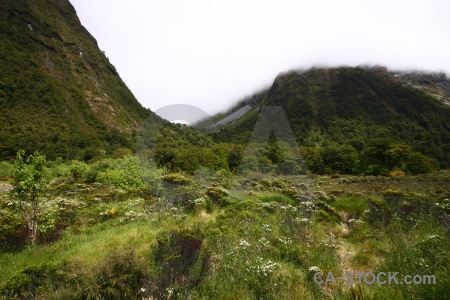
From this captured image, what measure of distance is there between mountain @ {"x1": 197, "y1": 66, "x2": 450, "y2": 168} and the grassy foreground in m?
53.4

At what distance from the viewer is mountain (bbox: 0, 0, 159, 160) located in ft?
165

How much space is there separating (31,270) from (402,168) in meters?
42.6

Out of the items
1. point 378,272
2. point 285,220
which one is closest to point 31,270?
point 378,272

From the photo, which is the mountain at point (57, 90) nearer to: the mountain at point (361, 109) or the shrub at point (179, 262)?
the mountain at point (361, 109)

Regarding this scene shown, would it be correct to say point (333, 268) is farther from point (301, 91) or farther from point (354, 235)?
point (301, 91)

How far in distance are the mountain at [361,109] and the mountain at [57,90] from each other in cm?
3751

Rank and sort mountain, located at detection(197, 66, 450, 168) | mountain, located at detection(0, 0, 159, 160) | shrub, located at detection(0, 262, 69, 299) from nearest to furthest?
1. shrub, located at detection(0, 262, 69, 299)
2. mountain, located at detection(0, 0, 159, 160)
3. mountain, located at detection(197, 66, 450, 168)

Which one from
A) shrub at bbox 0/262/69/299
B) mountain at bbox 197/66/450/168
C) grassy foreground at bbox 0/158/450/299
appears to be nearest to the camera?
shrub at bbox 0/262/69/299

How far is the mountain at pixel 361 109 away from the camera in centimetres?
7300

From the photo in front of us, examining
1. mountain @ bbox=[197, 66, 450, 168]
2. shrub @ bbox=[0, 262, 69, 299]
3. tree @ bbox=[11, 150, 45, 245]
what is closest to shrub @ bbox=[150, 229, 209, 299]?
shrub @ bbox=[0, 262, 69, 299]

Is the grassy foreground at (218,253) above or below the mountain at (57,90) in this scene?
below

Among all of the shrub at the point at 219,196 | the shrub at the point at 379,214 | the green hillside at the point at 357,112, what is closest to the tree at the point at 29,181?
the shrub at the point at 219,196

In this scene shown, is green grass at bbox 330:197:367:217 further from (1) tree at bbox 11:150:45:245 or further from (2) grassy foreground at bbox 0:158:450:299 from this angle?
(1) tree at bbox 11:150:45:245

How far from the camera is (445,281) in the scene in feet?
8.65
